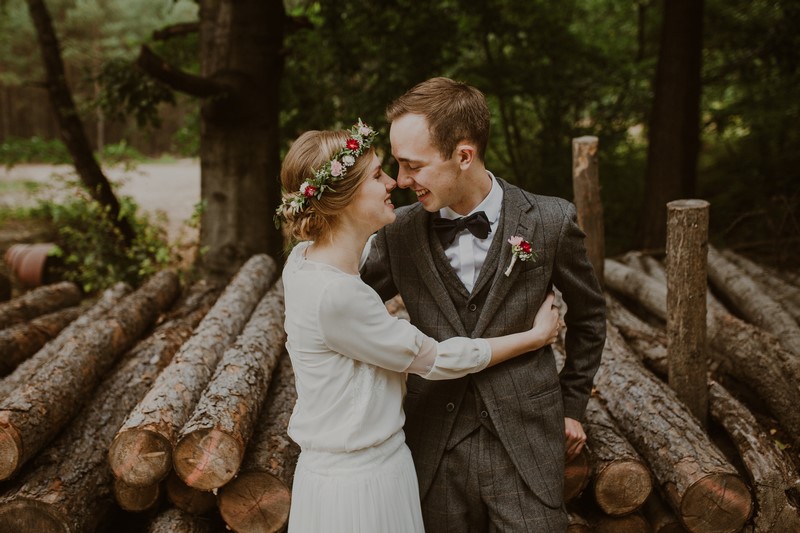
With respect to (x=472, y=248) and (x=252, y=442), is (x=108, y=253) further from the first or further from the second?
(x=472, y=248)

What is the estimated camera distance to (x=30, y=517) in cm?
308

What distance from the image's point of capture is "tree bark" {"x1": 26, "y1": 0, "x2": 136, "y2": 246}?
8.33m

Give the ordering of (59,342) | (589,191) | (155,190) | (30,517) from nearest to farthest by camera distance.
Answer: (30,517) < (589,191) < (59,342) < (155,190)

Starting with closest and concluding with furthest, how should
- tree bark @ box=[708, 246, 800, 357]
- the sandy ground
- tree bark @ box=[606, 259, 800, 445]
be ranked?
tree bark @ box=[606, 259, 800, 445] → tree bark @ box=[708, 246, 800, 357] → the sandy ground

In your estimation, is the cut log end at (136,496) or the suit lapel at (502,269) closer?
the suit lapel at (502,269)

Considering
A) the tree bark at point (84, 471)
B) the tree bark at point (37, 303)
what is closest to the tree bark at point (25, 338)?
the tree bark at point (37, 303)

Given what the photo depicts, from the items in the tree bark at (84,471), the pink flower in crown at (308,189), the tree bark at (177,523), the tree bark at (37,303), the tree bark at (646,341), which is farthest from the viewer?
the tree bark at (37,303)

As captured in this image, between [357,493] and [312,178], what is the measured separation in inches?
42.4

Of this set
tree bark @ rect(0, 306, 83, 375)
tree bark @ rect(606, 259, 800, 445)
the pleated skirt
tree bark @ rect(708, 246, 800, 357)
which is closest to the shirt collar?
the pleated skirt

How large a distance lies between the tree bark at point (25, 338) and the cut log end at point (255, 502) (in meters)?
2.89

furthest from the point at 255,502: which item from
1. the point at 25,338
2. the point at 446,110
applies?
the point at 25,338

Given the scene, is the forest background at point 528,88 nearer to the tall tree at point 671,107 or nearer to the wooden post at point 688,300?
the tall tree at point 671,107

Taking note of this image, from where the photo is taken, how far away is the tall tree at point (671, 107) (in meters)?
7.55

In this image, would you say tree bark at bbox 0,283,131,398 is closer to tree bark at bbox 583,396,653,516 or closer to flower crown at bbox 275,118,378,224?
flower crown at bbox 275,118,378,224
